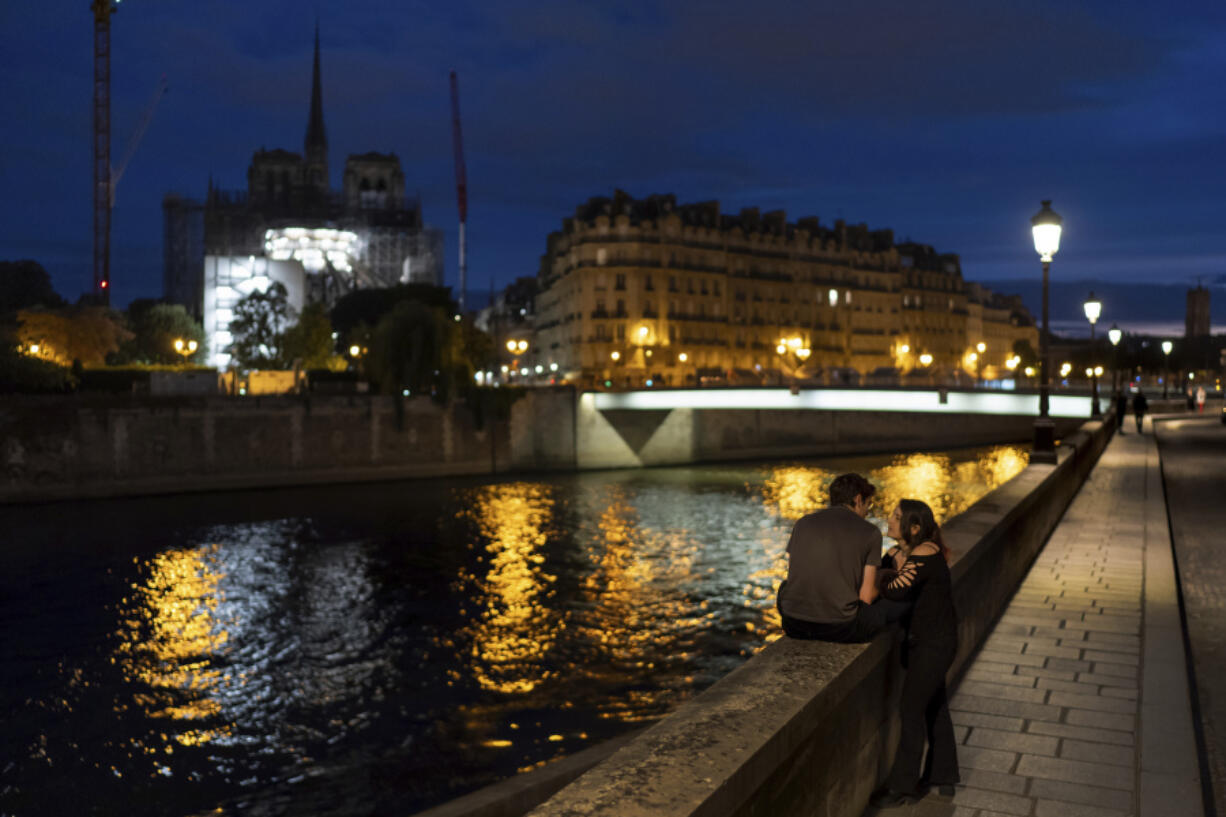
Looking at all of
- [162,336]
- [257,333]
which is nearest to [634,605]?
[257,333]

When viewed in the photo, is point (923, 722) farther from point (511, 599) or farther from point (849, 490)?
point (511, 599)

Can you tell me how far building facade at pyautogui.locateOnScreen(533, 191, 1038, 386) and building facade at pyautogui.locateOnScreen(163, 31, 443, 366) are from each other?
30.0 metres

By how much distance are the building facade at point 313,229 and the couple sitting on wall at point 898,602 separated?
11129 centimetres

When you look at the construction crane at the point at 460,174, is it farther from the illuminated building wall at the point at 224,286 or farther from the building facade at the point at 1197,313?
the building facade at the point at 1197,313

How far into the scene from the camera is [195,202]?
139 meters

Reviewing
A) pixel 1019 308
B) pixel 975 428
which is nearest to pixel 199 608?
pixel 975 428

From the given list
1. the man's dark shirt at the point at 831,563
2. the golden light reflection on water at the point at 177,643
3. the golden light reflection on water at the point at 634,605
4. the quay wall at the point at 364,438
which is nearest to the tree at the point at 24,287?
the quay wall at the point at 364,438

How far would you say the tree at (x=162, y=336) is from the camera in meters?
87.7

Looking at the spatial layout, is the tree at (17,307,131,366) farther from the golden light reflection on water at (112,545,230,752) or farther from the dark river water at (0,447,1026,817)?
the golden light reflection on water at (112,545,230,752)

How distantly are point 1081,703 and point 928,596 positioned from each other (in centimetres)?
250

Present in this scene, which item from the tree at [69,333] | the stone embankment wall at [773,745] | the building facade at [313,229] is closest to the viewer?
the stone embankment wall at [773,745]

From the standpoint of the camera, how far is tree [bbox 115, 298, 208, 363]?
8766 cm

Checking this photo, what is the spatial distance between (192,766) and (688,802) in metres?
A: 13.5

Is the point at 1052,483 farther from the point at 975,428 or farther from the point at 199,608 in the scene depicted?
the point at 975,428
